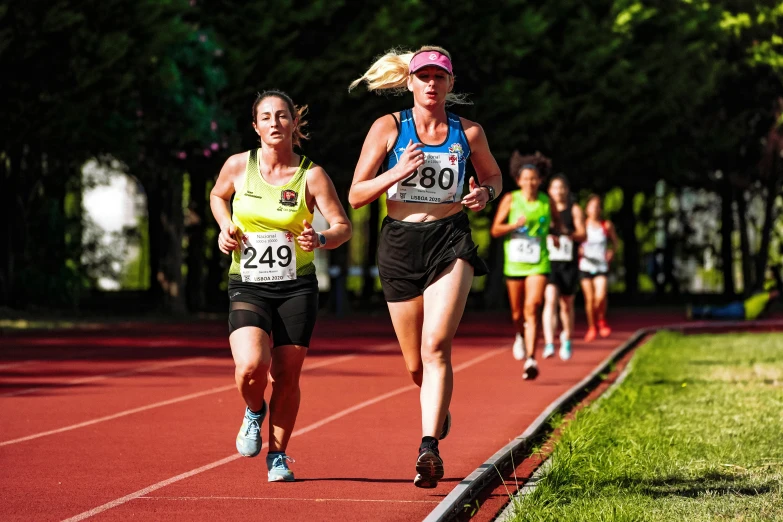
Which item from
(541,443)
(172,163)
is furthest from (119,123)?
(541,443)

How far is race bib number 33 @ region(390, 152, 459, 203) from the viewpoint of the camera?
800cm

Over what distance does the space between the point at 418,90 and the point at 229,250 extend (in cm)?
129

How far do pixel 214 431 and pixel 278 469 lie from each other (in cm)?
288

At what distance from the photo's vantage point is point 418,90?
8.05 meters

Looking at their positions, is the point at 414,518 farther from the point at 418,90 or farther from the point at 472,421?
the point at 472,421

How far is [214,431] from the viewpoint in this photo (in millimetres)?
11219

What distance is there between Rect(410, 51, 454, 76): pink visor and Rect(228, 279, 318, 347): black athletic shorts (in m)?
1.32

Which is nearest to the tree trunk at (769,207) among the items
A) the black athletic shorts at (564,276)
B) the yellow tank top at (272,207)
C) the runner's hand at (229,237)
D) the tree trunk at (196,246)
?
the tree trunk at (196,246)

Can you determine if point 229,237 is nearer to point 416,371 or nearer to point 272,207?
point 272,207

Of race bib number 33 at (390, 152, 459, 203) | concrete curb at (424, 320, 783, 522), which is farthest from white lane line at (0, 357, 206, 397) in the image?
race bib number 33 at (390, 152, 459, 203)

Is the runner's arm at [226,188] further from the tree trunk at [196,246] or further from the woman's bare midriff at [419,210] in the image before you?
the tree trunk at [196,246]

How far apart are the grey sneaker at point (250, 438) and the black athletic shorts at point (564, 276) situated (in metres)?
9.36

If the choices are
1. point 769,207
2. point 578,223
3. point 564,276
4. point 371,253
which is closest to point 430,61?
point 564,276

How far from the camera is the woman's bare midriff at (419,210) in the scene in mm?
8102
